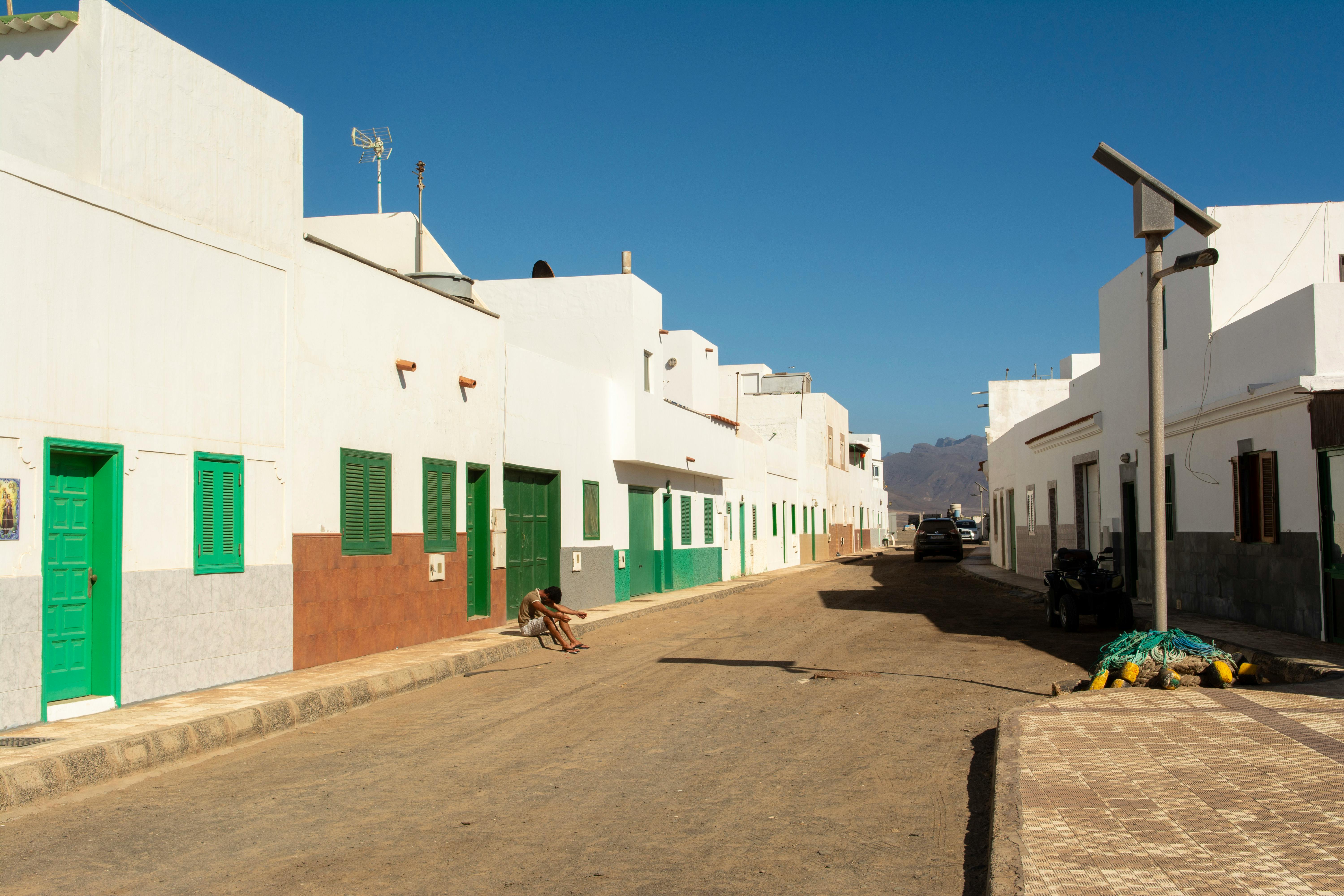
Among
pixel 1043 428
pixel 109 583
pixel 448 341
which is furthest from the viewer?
pixel 1043 428

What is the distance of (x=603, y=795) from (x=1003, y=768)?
96.4 inches

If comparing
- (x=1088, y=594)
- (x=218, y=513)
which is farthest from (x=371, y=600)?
(x=1088, y=594)

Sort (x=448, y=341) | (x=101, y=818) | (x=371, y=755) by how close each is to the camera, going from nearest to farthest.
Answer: (x=101, y=818) < (x=371, y=755) < (x=448, y=341)

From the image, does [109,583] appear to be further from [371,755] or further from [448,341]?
[448,341]

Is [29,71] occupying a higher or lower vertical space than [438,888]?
higher

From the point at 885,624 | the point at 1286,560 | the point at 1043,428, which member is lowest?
the point at 885,624

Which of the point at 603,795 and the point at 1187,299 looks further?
the point at 1187,299

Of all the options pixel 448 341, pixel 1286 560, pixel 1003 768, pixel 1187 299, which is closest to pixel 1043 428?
pixel 1187 299

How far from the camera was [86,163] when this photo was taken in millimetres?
9633

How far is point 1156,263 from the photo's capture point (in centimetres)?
1082

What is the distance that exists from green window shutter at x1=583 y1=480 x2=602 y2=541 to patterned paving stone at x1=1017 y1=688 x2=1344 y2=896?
13.6m

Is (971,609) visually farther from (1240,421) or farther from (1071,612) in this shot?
(1240,421)

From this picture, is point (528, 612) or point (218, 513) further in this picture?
point (528, 612)

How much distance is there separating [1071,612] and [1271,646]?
12.8 ft
